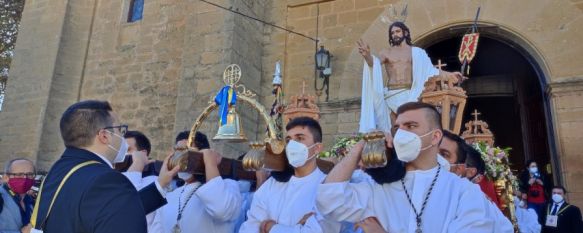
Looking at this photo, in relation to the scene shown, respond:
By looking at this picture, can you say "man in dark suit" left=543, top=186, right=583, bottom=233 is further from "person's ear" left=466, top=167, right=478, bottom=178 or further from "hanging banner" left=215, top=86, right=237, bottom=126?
"hanging banner" left=215, top=86, right=237, bottom=126

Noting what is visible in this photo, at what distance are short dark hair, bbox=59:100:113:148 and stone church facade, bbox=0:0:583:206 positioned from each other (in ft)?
17.8

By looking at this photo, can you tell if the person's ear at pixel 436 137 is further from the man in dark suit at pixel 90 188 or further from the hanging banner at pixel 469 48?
the hanging banner at pixel 469 48

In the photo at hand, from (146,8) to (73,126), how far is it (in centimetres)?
947

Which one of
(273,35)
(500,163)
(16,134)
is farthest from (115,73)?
(500,163)

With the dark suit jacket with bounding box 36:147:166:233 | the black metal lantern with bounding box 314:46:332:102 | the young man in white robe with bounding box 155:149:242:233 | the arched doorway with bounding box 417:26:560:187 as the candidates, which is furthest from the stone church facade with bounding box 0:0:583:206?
the dark suit jacket with bounding box 36:147:166:233

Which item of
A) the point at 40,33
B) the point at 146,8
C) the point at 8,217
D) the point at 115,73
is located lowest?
the point at 8,217

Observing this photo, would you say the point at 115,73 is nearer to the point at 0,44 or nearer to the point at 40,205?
the point at 0,44

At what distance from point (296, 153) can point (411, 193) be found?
90cm

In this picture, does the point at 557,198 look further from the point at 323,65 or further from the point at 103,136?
the point at 103,136

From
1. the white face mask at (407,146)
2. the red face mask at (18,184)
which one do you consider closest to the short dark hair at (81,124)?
the white face mask at (407,146)

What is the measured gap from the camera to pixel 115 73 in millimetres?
10828

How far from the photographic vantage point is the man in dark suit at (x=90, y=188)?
1.95 metres

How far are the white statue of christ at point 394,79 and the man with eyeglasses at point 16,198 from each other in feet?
12.5

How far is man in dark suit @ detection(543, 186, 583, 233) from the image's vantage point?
6460 mm
